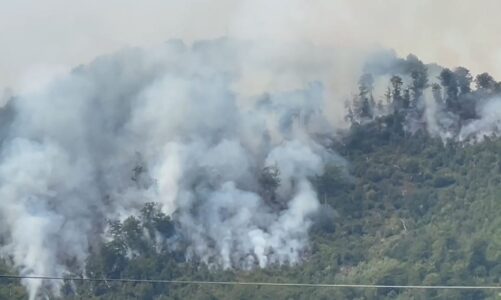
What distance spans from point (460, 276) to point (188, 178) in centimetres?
3704

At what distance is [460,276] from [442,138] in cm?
3762

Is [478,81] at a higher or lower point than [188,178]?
higher

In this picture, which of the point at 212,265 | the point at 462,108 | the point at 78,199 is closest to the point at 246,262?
the point at 212,265

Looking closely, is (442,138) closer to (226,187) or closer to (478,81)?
(478,81)

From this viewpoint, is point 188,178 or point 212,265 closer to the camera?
point 212,265

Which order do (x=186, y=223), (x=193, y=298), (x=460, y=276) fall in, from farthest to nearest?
(x=186, y=223), (x=193, y=298), (x=460, y=276)

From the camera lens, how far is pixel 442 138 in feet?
425

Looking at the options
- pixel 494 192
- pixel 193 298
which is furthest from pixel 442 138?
pixel 193 298

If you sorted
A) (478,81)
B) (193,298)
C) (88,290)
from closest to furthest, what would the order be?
(193,298) < (88,290) < (478,81)

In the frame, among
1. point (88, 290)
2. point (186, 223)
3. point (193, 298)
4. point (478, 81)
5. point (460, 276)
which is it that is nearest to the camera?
point (460, 276)

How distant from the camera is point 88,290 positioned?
109125 millimetres

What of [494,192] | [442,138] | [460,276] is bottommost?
[460,276]

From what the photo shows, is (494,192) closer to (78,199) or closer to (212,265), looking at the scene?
(212,265)

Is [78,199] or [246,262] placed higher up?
[78,199]
